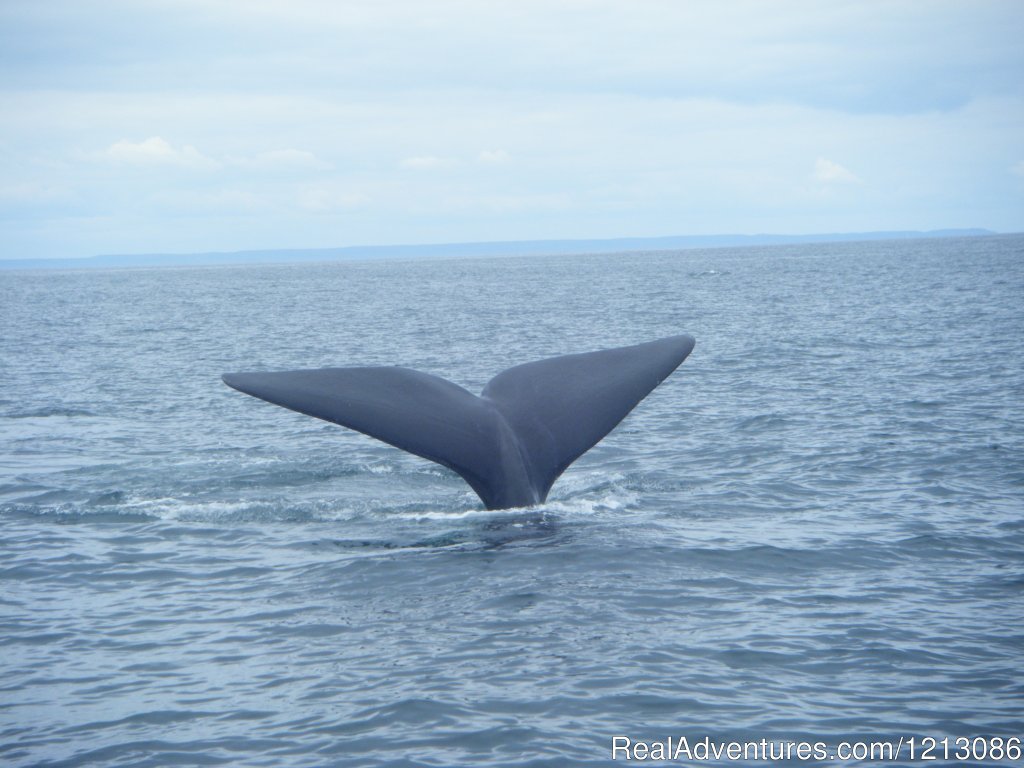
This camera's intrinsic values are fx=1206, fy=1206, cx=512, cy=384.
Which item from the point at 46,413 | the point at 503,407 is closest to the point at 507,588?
the point at 503,407

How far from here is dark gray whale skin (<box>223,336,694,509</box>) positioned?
11.0 meters

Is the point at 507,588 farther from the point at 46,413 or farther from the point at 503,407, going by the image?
the point at 46,413

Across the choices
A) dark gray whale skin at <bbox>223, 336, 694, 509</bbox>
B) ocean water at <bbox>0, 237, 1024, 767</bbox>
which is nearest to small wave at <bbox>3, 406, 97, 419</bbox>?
ocean water at <bbox>0, 237, 1024, 767</bbox>

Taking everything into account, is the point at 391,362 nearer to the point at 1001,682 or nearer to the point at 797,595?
the point at 797,595

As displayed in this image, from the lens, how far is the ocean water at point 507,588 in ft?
26.7

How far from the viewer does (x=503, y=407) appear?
11875mm

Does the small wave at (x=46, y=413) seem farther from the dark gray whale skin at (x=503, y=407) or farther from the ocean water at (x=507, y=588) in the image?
the dark gray whale skin at (x=503, y=407)

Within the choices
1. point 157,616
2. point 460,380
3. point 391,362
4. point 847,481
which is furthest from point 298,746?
point 391,362

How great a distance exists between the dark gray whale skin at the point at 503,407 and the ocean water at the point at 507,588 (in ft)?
2.98

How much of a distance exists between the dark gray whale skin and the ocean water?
907 mm

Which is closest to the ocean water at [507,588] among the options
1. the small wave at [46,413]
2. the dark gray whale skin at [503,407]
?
the small wave at [46,413]

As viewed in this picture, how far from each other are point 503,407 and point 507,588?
74.6 inches

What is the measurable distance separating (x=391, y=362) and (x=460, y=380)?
6.75m

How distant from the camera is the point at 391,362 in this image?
116 ft
